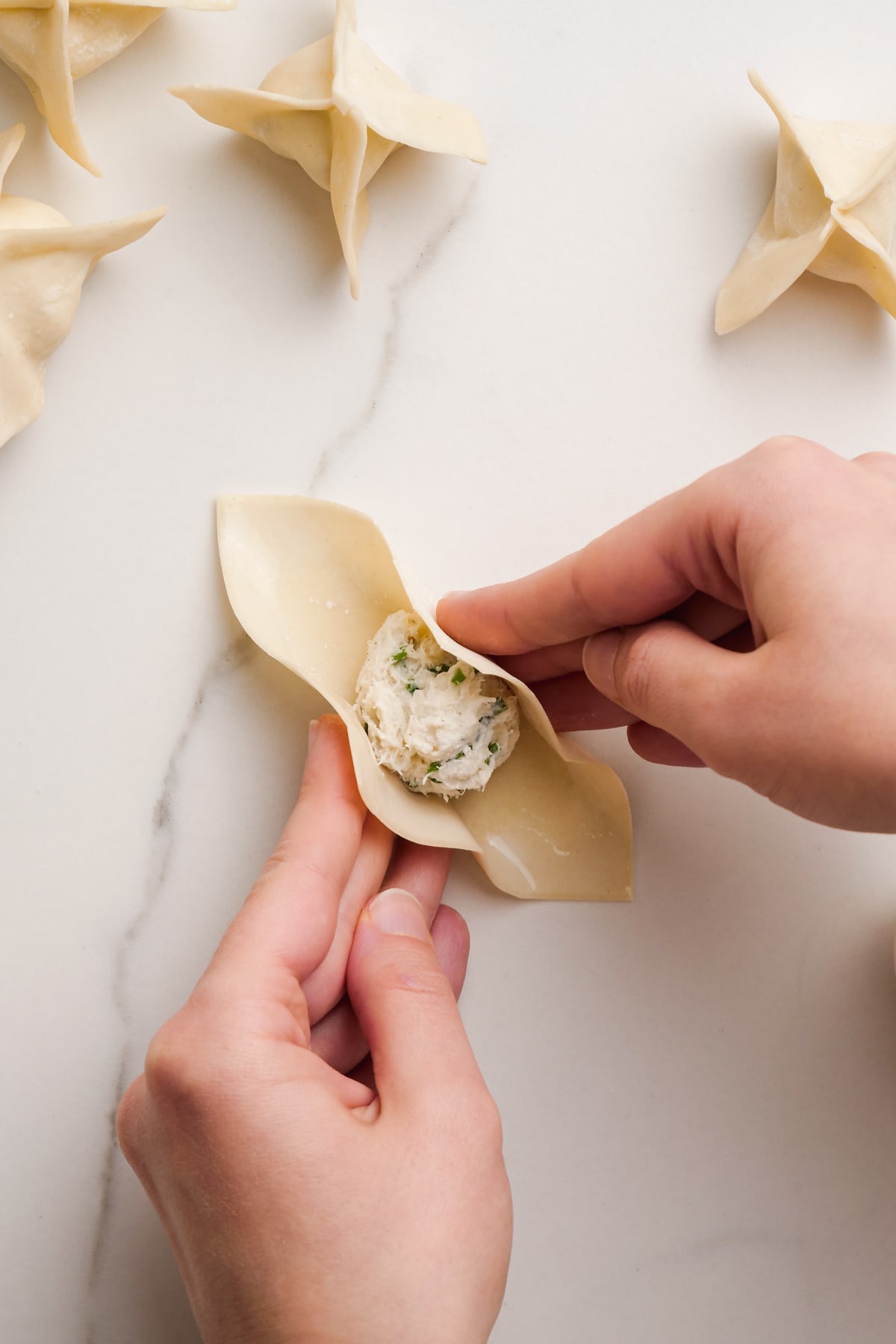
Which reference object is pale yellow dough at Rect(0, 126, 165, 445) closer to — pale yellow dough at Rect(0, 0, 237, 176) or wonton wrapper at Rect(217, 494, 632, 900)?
pale yellow dough at Rect(0, 0, 237, 176)

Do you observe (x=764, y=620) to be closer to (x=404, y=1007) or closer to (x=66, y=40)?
(x=404, y=1007)

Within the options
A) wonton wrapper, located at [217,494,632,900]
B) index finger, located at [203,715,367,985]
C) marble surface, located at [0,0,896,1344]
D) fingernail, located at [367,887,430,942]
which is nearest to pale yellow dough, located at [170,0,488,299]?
marble surface, located at [0,0,896,1344]

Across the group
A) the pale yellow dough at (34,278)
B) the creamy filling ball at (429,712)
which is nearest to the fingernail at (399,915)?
the creamy filling ball at (429,712)

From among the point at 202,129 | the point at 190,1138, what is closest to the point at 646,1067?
the point at 190,1138

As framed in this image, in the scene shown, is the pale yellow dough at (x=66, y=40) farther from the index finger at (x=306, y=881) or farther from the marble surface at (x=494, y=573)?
Result: the index finger at (x=306, y=881)

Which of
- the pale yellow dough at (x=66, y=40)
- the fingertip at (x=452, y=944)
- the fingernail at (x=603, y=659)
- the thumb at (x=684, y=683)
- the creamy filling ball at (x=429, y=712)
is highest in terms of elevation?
the pale yellow dough at (x=66, y=40)

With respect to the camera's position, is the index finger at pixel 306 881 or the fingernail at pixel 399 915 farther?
the fingernail at pixel 399 915
